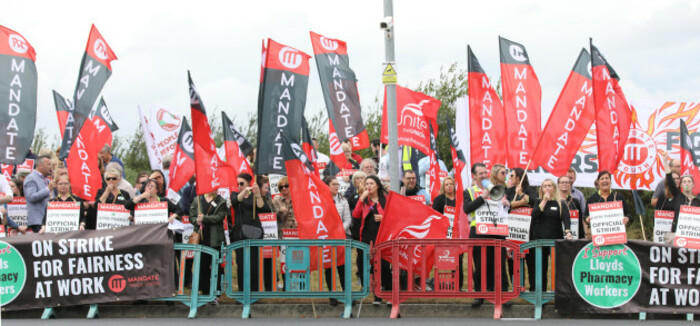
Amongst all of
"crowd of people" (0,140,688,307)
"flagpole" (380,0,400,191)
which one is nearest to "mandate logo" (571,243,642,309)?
"crowd of people" (0,140,688,307)

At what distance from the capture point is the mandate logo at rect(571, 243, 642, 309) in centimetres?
1273

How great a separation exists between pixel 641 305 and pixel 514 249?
1746 millimetres

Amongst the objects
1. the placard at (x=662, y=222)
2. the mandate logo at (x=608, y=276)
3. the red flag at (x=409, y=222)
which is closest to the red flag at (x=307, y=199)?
the red flag at (x=409, y=222)

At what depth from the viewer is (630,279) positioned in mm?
12742

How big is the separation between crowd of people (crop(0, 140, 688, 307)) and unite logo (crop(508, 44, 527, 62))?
7.28ft

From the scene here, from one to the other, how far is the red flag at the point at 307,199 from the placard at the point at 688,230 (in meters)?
4.54

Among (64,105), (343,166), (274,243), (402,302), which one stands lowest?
(402,302)

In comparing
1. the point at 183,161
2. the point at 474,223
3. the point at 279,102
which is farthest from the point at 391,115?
the point at 183,161

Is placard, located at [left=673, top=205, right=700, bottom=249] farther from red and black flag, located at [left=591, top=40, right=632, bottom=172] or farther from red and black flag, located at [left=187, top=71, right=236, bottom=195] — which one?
red and black flag, located at [left=187, top=71, right=236, bottom=195]

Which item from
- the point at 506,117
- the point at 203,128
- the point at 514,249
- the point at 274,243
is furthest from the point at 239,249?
the point at 506,117

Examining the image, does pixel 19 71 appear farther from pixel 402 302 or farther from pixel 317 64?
pixel 402 302

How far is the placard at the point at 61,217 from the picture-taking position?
13.6 meters

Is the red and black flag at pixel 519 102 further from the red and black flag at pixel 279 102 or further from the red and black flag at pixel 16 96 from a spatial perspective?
the red and black flag at pixel 16 96

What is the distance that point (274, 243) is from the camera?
42.7 feet
